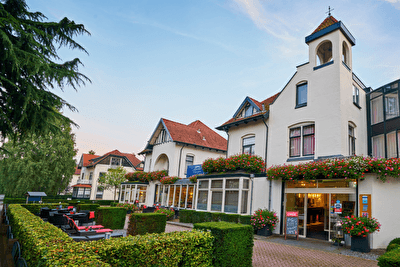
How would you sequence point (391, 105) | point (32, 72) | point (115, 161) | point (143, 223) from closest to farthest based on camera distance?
point (32, 72) → point (143, 223) → point (391, 105) → point (115, 161)

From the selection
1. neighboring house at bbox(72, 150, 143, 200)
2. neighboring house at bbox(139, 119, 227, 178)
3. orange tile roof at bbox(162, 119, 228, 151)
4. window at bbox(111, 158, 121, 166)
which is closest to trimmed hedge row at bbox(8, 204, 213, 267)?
neighboring house at bbox(139, 119, 227, 178)

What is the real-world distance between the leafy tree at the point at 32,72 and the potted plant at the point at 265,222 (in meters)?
9.91

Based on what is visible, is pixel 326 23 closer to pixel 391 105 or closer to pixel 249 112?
pixel 391 105

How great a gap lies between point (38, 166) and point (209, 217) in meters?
24.3

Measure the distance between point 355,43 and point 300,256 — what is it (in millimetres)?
12375

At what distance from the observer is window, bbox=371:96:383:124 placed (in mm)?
13648

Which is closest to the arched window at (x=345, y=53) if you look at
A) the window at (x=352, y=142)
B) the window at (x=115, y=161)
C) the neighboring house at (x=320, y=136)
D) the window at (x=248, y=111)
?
the neighboring house at (x=320, y=136)

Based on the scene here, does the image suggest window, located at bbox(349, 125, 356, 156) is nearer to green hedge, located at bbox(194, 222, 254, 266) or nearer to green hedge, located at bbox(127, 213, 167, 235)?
green hedge, located at bbox(194, 222, 254, 266)

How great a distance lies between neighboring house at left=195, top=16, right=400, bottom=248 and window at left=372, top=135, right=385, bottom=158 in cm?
5

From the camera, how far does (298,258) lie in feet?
27.7

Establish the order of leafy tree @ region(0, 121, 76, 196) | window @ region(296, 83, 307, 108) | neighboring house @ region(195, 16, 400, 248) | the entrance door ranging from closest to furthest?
1. neighboring house @ region(195, 16, 400, 248)
2. the entrance door
3. window @ region(296, 83, 307, 108)
4. leafy tree @ region(0, 121, 76, 196)

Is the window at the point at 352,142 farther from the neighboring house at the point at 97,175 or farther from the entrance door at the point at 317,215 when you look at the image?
the neighboring house at the point at 97,175

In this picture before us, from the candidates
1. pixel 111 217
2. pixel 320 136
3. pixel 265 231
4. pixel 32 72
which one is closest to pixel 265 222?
pixel 265 231

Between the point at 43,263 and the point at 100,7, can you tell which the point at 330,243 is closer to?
the point at 43,263
